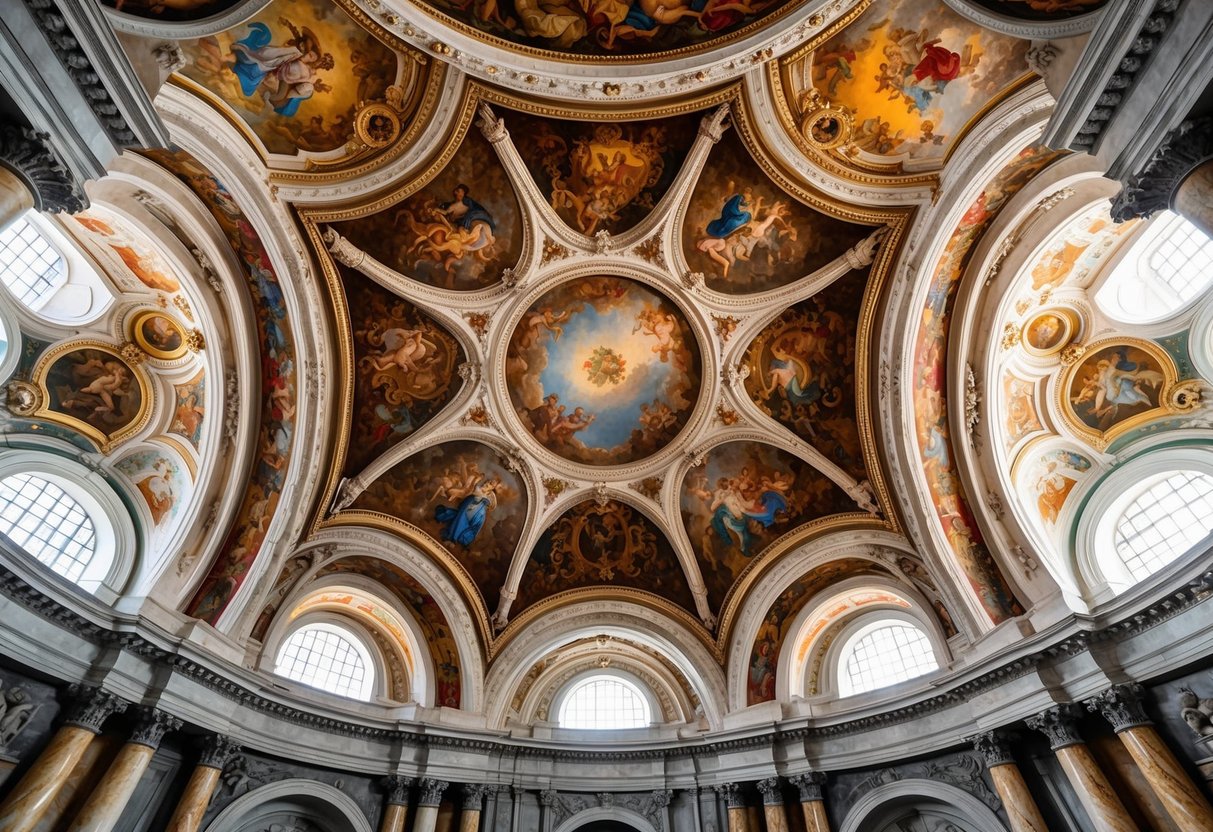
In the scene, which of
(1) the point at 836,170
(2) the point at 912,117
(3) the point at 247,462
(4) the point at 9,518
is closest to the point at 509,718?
(3) the point at 247,462

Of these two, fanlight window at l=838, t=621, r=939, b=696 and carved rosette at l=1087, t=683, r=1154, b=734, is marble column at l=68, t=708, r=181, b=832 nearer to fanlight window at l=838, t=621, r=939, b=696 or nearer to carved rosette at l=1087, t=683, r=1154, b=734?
fanlight window at l=838, t=621, r=939, b=696

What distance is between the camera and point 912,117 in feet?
37.3

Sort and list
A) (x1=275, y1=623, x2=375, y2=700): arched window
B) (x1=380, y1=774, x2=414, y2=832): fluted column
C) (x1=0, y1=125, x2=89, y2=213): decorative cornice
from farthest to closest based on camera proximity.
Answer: (x1=275, y1=623, x2=375, y2=700): arched window, (x1=380, y1=774, x2=414, y2=832): fluted column, (x1=0, y1=125, x2=89, y2=213): decorative cornice

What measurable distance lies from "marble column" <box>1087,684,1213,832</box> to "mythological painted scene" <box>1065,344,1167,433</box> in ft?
16.9

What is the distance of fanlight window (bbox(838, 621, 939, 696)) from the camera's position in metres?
15.4

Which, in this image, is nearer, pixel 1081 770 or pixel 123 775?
pixel 123 775

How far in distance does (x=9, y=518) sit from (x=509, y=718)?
12381 millimetres

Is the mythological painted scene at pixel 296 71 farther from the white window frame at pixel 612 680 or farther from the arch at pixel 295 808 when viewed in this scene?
the white window frame at pixel 612 680

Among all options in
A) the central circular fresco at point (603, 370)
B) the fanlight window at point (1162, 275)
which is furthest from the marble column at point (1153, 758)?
the central circular fresco at point (603, 370)

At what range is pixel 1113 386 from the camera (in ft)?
40.2

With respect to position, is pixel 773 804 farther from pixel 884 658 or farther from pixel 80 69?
pixel 80 69

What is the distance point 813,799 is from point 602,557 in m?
7.89

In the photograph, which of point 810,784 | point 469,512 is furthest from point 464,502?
point 810,784

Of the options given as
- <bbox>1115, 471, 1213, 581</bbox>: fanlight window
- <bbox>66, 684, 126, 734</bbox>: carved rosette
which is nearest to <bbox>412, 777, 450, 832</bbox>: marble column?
<bbox>66, 684, 126, 734</bbox>: carved rosette
